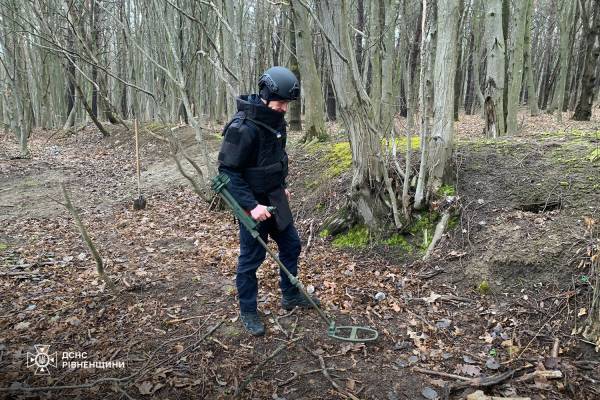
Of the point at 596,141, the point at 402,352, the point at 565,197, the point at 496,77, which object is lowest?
the point at 402,352

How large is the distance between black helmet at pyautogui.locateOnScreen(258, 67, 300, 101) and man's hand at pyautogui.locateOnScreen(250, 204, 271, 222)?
911 mm

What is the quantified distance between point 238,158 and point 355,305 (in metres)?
1.91

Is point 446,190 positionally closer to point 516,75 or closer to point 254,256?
point 254,256

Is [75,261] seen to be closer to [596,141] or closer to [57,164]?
[596,141]

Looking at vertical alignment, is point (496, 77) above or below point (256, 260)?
above

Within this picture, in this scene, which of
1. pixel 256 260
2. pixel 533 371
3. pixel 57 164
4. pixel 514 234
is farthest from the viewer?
pixel 57 164

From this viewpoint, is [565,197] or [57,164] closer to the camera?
[565,197]

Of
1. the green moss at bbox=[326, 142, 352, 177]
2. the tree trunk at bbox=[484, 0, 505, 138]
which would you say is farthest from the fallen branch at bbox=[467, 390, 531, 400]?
the tree trunk at bbox=[484, 0, 505, 138]

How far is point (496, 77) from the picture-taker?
7.33 metres

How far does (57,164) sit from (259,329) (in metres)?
11.8

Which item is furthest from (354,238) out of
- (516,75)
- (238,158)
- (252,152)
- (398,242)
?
(516,75)

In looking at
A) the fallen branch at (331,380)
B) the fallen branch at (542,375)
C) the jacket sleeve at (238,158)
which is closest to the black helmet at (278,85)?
the jacket sleeve at (238,158)

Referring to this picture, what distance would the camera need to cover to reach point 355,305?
13.6 feet

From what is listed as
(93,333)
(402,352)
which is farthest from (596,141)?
(93,333)
